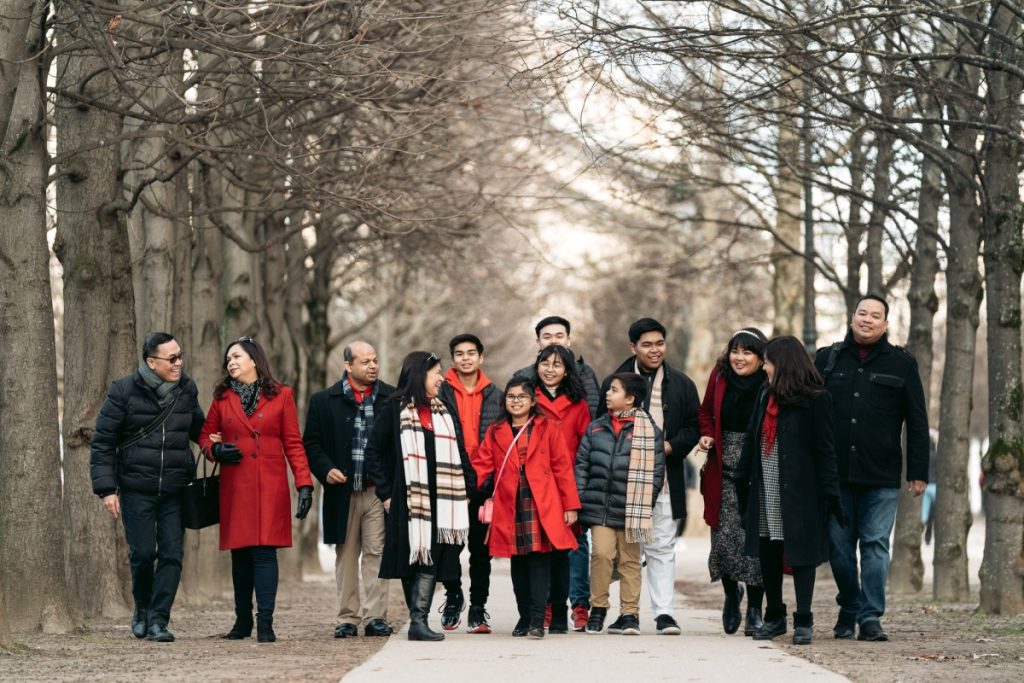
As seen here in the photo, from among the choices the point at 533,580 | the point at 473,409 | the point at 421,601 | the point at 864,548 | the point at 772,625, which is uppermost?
the point at 473,409

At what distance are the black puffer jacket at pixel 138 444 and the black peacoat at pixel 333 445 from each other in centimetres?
96

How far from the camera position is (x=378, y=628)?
11867 millimetres

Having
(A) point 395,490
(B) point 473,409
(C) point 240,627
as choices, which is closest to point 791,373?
(B) point 473,409

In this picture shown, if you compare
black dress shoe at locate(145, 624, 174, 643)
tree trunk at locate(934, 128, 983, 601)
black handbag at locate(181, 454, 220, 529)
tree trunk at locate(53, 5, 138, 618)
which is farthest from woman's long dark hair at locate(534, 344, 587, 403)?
tree trunk at locate(934, 128, 983, 601)

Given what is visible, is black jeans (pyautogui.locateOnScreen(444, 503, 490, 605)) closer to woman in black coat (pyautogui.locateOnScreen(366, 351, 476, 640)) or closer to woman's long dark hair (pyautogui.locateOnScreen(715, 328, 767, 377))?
woman in black coat (pyautogui.locateOnScreen(366, 351, 476, 640))

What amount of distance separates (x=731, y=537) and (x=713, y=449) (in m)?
0.68

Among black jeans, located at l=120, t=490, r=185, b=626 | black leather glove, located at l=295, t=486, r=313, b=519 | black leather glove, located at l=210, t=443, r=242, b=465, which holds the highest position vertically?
black leather glove, located at l=210, t=443, r=242, b=465

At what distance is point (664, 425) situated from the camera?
40.2ft

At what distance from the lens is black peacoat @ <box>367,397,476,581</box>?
36.7 feet

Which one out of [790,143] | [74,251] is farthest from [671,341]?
[74,251]

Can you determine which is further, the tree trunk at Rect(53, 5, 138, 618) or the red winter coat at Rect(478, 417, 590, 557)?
the tree trunk at Rect(53, 5, 138, 618)

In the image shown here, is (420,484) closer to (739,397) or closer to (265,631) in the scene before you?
(265,631)

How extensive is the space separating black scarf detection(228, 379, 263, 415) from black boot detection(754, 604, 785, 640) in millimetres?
3655

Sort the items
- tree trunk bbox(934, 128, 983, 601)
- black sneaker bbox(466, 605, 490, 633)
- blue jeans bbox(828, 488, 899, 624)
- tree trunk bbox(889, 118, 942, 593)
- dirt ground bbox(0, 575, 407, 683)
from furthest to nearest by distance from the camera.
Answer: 1. tree trunk bbox(889, 118, 942, 593)
2. tree trunk bbox(934, 128, 983, 601)
3. black sneaker bbox(466, 605, 490, 633)
4. blue jeans bbox(828, 488, 899, 624)
5. dirt ground bbox(0, 575, 407, 683)
